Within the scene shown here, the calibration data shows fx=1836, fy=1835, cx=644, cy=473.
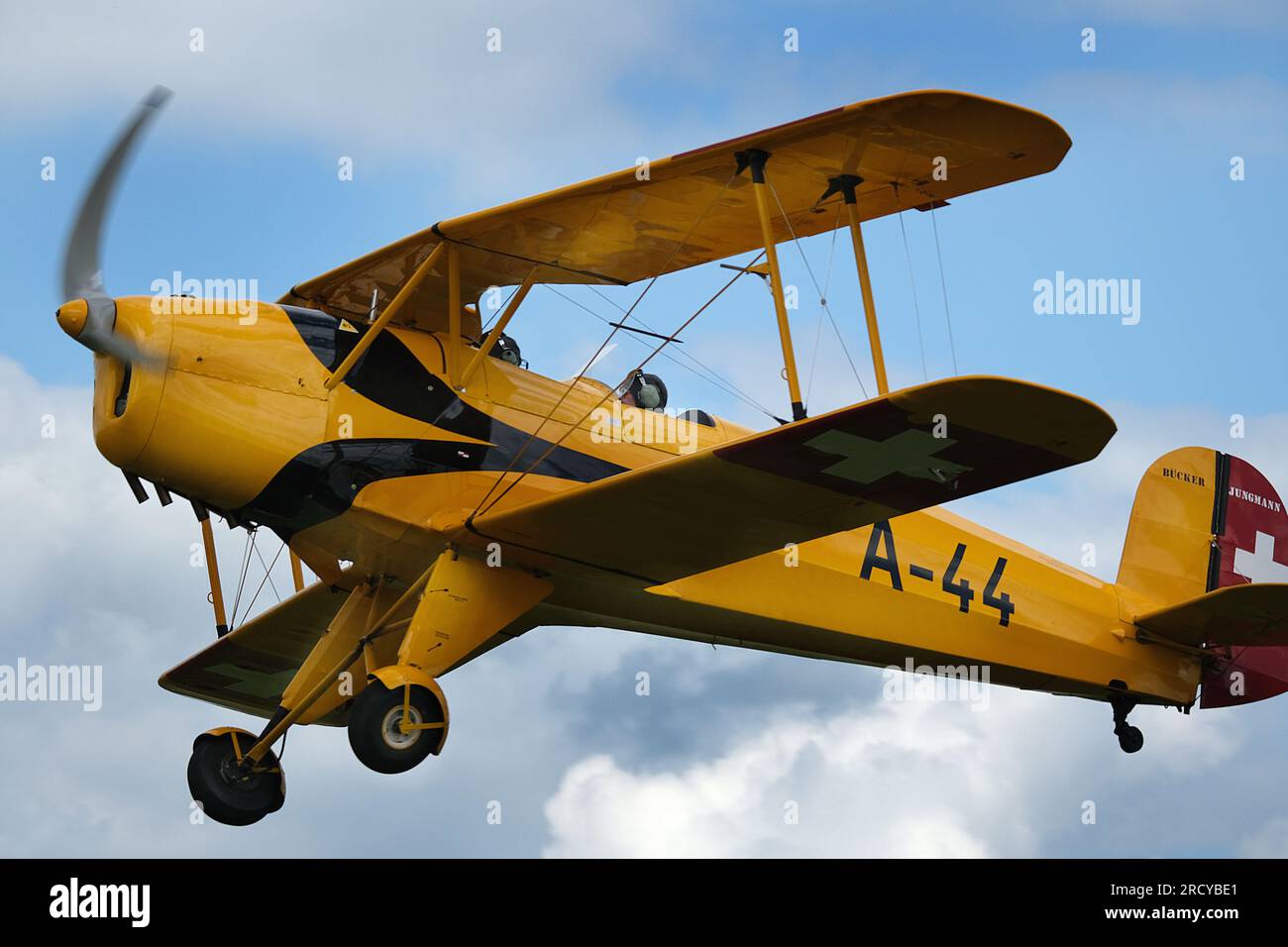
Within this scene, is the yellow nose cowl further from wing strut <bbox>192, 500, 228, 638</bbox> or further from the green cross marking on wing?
the green cross marking on wing

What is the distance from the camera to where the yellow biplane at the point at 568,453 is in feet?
34.2

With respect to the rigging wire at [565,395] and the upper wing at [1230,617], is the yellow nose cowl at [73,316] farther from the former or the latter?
the upper wing at [1230,617]

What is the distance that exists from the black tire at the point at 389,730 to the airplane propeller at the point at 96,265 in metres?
2.42

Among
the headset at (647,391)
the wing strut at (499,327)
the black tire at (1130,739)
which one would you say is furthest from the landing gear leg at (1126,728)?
the wing strut at (499,327)

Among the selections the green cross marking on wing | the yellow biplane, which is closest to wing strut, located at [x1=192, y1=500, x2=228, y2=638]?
the yellow biplane

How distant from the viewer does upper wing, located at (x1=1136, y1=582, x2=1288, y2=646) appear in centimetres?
1277

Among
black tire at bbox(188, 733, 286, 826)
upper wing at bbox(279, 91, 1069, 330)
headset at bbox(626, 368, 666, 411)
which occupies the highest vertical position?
upper wing at bbox(279, 91, 1069, 330)

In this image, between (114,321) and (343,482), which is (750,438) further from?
(114,321)

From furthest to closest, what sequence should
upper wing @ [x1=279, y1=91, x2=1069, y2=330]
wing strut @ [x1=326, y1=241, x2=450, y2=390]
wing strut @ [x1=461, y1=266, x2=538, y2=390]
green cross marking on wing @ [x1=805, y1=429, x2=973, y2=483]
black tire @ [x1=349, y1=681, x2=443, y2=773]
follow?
1. wing strut @ [x1=461, y1=266, x2=538, y2=390]
2. wing strut @ [x1=326, y1=241, x2=450, y2=390]
3. upper wing @ [x1=279, y1=91, x2=1069, y2=330]
4. black tire @ [x1=349, y1=681, x2=443, y2=773]
5. green cross marking on wing @ [x1=805, y1=429, x2=973, y2=483]

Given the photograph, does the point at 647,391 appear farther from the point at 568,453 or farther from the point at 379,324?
the point at 379,324

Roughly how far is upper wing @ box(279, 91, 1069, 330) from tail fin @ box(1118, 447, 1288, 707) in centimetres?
456

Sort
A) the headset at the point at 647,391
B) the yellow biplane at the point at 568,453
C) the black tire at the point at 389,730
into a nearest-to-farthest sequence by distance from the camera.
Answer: the yellow biplane at the point at 568,453
the black tire at the point at 389,730
the headset at the point at 647,391

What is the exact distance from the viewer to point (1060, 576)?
14297mm

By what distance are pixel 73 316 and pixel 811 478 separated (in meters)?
4.39
